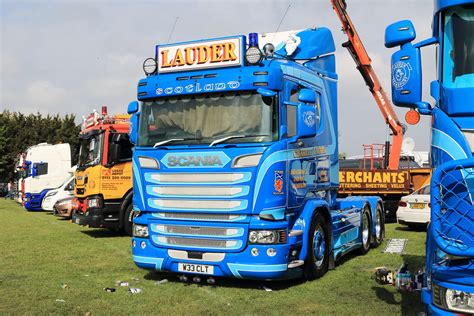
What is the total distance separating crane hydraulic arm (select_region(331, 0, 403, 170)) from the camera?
819 inches

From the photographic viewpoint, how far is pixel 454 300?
389 centimetres

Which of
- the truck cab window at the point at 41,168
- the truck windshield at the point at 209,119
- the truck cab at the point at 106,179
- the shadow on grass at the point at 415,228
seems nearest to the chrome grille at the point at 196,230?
the truck windshield at the point at 209,119

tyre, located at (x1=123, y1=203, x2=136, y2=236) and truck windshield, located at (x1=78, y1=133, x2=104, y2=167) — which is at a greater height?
truck windshield, located at (x1=78, y1=133, x2=104, y2=167)

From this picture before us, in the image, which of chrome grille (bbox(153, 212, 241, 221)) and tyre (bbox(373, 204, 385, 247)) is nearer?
chrome grille (bbox(153, 212, 241, 221))

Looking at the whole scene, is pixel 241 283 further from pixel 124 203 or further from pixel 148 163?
pixel 124 203

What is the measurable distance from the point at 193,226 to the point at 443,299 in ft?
12.6

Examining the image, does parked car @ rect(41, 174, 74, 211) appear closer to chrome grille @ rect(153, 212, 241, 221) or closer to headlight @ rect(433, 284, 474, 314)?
chrome grille @ rect(153, 212, 241, 221)

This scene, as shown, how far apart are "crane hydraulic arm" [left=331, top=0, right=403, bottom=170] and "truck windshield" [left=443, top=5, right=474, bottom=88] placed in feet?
55.3

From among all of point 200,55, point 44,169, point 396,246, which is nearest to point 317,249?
point 200,55

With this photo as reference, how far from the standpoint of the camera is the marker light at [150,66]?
7820 millimetres

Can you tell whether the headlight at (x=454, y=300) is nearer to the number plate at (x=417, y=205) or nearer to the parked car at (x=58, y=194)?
the number plate at (x=417, y=205)

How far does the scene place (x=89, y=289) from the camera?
734 centimetres

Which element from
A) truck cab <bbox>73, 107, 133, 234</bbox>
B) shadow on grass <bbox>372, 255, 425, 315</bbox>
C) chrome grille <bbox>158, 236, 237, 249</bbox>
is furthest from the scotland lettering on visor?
truck cab <bbox>73, 107, 133, 234</bbox>

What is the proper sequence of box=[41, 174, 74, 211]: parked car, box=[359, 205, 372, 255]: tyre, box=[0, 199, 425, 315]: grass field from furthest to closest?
1. box=[41, 174, 74, 211]: parked car
2. box=[359, 205, 372, 255]: tyre
3. box=[0, 199, 425, 315]: grass field
